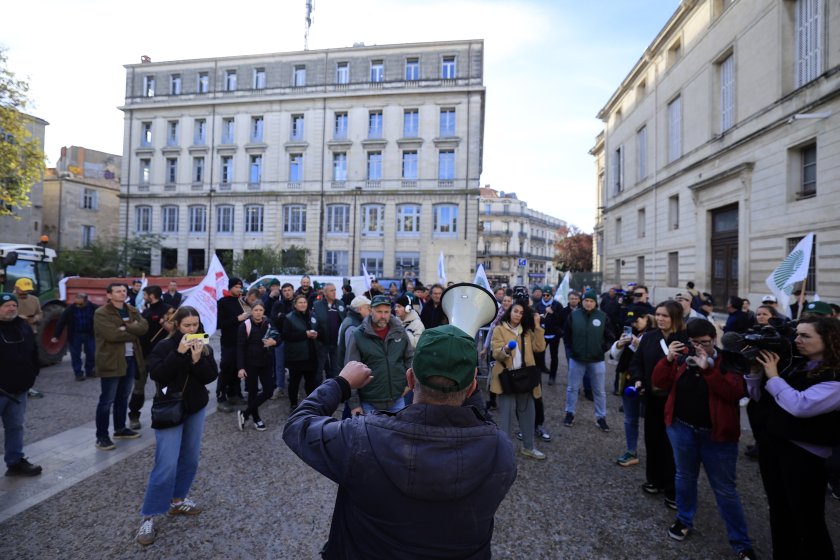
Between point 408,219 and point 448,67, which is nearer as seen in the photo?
point 448,67

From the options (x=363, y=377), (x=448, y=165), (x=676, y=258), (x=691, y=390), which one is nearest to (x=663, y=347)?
(x=691, y=390)

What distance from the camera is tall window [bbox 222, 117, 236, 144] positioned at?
34531 millimetres

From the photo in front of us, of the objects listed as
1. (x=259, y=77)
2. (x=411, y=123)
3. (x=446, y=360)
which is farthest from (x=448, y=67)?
(x=446, y=360)

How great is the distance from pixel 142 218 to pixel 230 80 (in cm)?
1379

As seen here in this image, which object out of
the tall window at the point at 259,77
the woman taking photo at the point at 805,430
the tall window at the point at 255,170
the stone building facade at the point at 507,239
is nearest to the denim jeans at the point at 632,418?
the woman taking photo at the point at 805,430

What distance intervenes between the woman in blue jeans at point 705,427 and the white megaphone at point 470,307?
4.78 feet

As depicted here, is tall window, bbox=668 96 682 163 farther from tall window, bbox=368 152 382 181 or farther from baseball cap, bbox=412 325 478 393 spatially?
baseball cap, bbox=412 325 478 393

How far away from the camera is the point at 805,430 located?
260 centimetres

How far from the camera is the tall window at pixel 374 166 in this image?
108ft

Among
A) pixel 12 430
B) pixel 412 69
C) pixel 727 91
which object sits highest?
pixel 412 69

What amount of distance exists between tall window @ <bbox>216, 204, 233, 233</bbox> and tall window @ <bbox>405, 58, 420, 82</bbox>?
17.8 meters

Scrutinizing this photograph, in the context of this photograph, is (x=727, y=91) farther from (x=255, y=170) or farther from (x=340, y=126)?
(x=255, y=170)

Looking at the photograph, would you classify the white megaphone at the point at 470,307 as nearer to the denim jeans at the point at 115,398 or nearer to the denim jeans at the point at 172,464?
the denim jeans at the point at 172,464

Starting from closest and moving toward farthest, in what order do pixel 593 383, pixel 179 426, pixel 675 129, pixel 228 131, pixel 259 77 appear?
1. pixel 179 426
2. pixel 593 383
3. pixel 675 129
4. pixel 259 77
5. pixel 228 131
